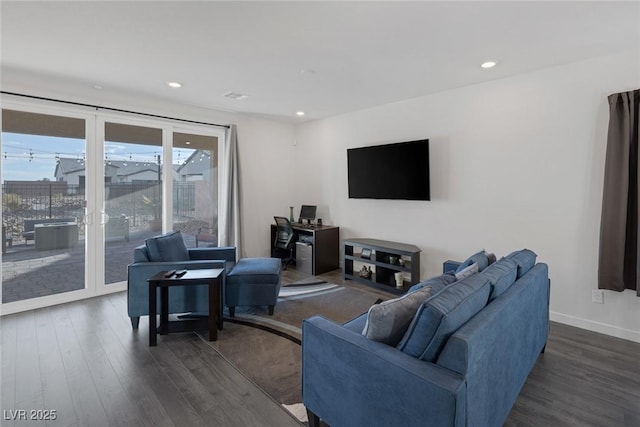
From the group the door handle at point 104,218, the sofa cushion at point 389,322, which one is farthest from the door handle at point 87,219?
the sofa cushion at point 389,322

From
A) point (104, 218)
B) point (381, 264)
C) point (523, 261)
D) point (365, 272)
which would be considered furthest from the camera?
point (365, 272)

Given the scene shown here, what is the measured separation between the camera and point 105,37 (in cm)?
257

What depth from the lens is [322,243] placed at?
5.05m

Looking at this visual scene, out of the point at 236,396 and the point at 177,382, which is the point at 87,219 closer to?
the point at 177,382

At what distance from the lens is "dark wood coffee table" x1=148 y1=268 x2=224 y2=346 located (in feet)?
8.96

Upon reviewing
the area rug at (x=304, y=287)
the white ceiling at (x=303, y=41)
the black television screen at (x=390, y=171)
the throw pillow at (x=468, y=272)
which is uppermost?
the white ceiling at (x=303, y=41)

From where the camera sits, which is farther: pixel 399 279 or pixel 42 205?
pixel 399 279

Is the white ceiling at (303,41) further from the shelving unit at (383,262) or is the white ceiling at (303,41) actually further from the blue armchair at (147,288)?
the shelving unit at (383,262)

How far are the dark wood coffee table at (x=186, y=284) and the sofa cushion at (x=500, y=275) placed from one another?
2172 millimetres

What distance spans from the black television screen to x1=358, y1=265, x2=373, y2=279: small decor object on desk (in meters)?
1.07

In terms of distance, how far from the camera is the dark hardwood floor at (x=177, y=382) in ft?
6.23

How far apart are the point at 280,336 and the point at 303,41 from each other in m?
2.63

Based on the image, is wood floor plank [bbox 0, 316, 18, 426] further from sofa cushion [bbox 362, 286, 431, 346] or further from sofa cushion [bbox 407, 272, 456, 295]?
sofa cushion [bbox 407, 272, 456, 295]

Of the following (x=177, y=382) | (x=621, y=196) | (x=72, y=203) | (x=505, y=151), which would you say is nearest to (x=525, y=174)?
(x=505, y=151)
